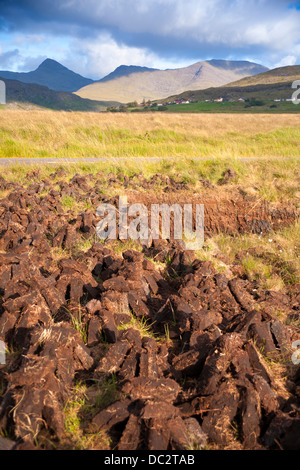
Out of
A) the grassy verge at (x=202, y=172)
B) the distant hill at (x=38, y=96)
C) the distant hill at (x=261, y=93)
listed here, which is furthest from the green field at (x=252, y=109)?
the grassy verge at (x=202, y=172)

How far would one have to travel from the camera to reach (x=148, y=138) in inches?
504

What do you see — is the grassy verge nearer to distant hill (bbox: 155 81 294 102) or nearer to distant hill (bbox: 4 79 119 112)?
distant hill (bbox: 155 81 294 102)

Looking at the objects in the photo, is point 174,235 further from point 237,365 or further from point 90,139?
point 90,139

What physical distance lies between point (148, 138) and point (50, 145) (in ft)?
12.4

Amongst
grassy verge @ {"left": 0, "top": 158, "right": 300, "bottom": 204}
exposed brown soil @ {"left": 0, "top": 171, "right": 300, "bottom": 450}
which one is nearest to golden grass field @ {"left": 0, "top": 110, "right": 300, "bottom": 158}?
grassy verge @ {"left": 0, "top": 158, "right": 300, "bottom": 204}

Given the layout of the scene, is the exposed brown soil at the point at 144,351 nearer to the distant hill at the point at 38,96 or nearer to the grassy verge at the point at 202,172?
the grassy verge at the point at 202,172

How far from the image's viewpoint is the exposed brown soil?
1.75m

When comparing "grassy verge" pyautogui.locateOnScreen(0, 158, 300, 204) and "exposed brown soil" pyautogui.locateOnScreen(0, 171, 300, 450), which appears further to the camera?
"grassy verge" pyautogui.locateOnScreen(0, 158, 300, 204)

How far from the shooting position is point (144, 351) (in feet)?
7.25

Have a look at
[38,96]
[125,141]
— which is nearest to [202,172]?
[125,141]

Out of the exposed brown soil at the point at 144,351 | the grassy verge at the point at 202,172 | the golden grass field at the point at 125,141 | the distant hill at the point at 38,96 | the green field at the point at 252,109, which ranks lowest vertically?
the exposed brown soil at the point at 144,351

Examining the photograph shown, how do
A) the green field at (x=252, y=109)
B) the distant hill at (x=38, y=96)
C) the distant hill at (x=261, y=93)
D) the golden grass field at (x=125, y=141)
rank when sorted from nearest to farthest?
1. the golden grass field at (x=125, y=141)
2. the green field at (x=252, y=109)
3. the distant hill at (x=261, y=93)
4. the distant hill at (x=38, y=96)

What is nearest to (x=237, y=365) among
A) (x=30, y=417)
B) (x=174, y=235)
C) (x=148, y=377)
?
(x=148, y=377)

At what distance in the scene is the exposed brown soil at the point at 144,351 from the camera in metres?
1.75
